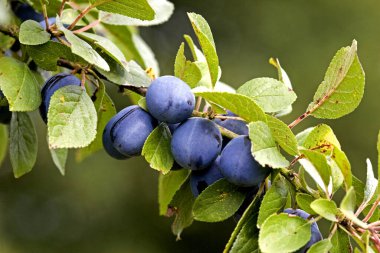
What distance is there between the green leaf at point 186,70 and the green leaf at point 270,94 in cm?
5

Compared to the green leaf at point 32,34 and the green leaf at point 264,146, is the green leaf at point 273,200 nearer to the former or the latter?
the green leaf at point 264,146

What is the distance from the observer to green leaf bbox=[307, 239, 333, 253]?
577 mm

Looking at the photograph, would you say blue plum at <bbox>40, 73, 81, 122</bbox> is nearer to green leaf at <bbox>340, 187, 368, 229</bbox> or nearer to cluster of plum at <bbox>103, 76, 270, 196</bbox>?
cluster of plum at <bbox>103, 76, 270, 196</bbox>

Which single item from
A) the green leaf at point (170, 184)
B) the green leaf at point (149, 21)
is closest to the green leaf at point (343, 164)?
the green leaf at point (170, 184)

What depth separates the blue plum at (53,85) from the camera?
701mm

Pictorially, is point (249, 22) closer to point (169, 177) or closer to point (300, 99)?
point (300, 99)

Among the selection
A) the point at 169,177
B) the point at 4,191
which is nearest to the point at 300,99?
the point at 4,191

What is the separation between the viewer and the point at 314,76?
155 inches

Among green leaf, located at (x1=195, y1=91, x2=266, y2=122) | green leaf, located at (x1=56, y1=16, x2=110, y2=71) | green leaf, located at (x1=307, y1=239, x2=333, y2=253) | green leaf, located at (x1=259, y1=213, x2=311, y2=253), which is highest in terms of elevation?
green leaf, located at (x1=195, y1=91, x2=266, y2=122)

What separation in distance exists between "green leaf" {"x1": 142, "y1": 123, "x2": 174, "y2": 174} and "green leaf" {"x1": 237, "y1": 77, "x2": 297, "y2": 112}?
0.10 meters

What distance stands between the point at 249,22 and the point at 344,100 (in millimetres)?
4127

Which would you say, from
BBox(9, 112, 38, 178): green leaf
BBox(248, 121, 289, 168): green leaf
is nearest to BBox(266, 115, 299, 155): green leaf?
BBox(248, 121, 289, 168): green leaf

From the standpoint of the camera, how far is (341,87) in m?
0.65

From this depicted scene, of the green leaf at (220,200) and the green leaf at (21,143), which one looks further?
the green leaf at (21,143)
